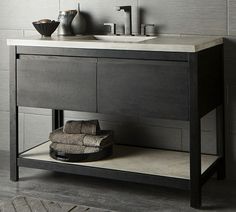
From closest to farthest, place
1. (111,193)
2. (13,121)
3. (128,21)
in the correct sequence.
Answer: (111,193) < (13,121) < (128,21)

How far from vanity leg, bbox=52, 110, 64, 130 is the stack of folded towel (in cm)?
36

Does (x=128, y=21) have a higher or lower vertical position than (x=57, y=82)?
higher

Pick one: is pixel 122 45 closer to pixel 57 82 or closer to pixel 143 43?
pixel 143 43

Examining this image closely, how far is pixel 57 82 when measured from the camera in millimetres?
3051

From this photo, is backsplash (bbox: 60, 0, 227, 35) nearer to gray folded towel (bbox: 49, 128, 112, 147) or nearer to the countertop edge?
the countertop edge

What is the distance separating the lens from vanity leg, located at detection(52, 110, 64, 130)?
11.9 ft

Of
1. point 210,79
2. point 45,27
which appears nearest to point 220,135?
point 210,79

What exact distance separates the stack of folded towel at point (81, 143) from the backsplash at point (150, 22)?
1.14 feet

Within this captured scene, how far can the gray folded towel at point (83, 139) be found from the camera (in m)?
3.13

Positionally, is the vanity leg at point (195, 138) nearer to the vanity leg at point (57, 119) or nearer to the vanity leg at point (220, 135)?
the vanity leg at point (220, 135)

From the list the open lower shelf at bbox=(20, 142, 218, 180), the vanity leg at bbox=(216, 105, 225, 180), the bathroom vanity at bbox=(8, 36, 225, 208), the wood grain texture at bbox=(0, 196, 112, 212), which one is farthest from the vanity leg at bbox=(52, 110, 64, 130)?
the vanity leg at bbox=(216, 105, 225, 180)

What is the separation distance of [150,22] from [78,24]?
458 millimetres

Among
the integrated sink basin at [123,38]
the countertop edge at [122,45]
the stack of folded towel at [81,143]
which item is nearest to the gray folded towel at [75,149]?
the stack of folded towel at [81,143]

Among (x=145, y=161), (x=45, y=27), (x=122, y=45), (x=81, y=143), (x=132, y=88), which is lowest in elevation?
(x=145, y=161)
